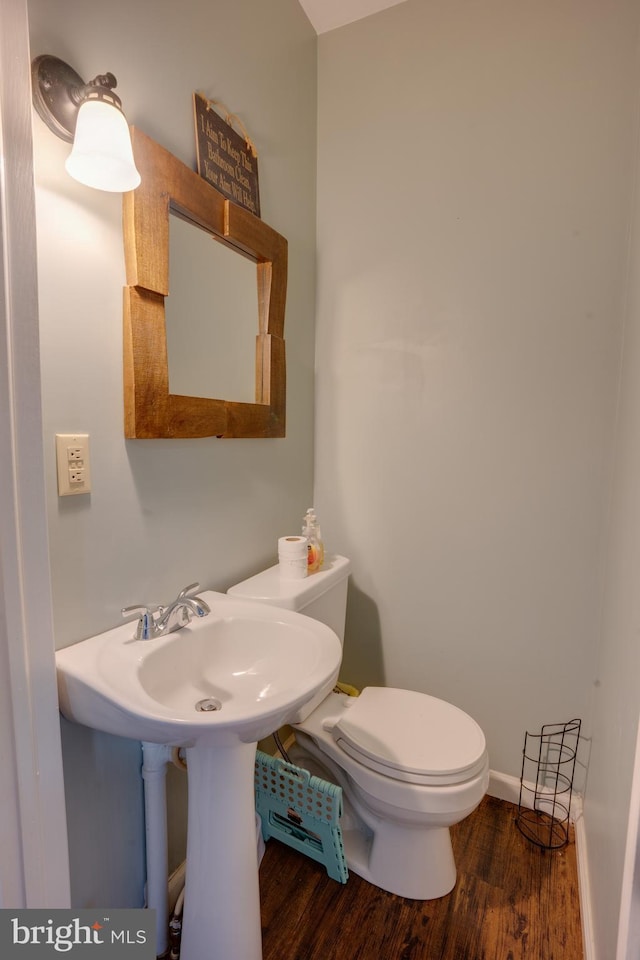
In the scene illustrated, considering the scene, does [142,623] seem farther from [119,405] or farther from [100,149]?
[100,149]

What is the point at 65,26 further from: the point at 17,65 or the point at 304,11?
the point at 304,11

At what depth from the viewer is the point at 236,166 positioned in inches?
51.2

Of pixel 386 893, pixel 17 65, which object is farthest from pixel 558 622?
pixel 17 65

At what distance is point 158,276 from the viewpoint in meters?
1.04

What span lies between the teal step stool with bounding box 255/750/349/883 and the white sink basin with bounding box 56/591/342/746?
→ 0.43m

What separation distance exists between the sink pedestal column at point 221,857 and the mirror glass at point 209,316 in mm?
849

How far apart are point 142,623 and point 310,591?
54 centimetres

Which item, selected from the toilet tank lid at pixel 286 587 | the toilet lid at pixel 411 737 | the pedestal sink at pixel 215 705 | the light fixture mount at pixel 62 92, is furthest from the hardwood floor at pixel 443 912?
→ the light fixture mount at pixel 62 92

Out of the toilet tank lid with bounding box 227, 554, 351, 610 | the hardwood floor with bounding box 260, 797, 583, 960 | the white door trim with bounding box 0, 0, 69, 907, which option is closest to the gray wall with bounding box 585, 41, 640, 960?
the hardwood floor with bounding box 260, 797, 583, 960

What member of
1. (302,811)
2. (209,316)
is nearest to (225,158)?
(209,316)

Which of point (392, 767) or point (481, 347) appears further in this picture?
point (481, 347)

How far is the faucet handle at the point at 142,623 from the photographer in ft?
3.16

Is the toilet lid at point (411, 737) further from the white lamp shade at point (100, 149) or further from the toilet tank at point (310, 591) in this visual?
the white lamp shade at point (100, 149)

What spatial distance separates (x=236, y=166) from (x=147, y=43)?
0.32 m
